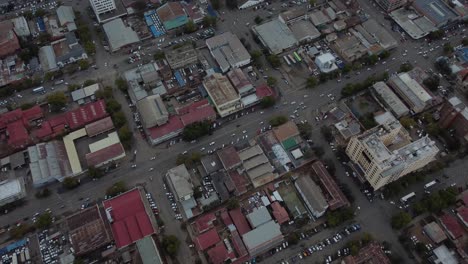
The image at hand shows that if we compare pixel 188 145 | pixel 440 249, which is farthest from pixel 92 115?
pixel 440 249

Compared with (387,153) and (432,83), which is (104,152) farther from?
(432,83)

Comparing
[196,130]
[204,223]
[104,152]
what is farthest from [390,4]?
[104,152]

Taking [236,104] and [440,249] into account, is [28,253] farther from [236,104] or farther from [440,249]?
[440,249]

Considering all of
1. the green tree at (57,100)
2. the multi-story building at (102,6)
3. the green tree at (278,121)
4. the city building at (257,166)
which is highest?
the multi-story building at (102,6)

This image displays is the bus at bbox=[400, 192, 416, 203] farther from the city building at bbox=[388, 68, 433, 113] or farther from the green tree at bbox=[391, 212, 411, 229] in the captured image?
the city building at bbox=[388, 68, 433, 113]

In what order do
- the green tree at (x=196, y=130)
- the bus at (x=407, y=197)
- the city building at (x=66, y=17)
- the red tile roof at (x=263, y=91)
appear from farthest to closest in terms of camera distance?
1. the city building at (x=66, y=17)
2. the red tile roof at (x=263, y=91)
3. the green tree at (x=196, y=130)
4. the bus at (x=407, y=197)

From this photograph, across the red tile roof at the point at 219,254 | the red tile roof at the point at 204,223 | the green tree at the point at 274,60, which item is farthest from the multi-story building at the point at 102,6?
the red tile roof at the point at 219,254

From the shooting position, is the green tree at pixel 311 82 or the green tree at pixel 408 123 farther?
the green tree at pixel 311 82

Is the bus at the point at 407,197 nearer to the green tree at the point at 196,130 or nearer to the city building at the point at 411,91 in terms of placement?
the city building at the point at 411,91
